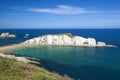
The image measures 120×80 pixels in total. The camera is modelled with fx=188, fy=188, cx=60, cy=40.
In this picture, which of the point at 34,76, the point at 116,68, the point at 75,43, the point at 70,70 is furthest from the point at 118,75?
the point at 75,43

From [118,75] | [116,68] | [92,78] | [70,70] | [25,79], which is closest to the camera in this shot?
[25,79]

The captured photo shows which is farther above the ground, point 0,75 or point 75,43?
point 0,75

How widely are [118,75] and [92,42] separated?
221 feet

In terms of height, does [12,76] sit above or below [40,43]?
above

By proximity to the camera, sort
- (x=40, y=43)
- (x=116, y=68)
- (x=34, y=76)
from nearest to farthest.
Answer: (x=34, y=76) < (x=116, y=68) < (x=40, y=43)

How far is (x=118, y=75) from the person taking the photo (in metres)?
42.0

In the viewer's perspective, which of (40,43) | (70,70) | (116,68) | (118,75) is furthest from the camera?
(40,43)

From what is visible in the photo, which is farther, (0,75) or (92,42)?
(92,42)

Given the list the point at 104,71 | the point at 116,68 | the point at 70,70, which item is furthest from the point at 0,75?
the point at 116,68

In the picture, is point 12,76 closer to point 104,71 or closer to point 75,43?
point 104,71

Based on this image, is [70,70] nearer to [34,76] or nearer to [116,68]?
[116,68]

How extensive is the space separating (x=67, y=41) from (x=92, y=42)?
1442 centimetres

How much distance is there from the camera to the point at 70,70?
149 feet

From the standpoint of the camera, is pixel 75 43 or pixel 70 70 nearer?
pixel 70 70
